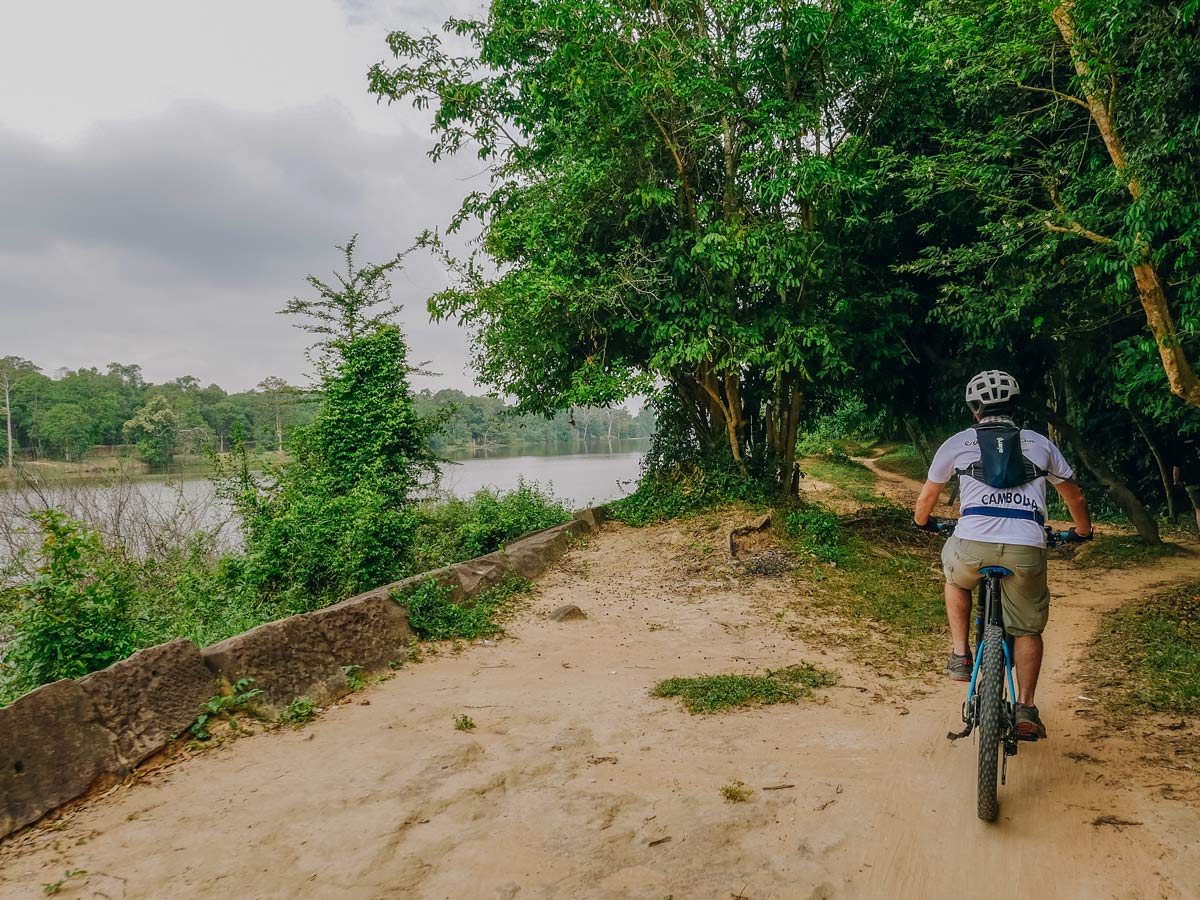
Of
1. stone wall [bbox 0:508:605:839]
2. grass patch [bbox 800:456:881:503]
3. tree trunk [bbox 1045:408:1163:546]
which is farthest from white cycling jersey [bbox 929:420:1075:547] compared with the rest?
grass patch [bbox 800:456:881:503]

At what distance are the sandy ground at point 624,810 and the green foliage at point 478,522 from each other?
137 inches

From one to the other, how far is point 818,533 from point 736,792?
6.06 metres

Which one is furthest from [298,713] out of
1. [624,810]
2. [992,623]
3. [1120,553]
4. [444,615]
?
[1120,553]

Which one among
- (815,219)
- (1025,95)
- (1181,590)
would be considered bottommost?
(1181,590)

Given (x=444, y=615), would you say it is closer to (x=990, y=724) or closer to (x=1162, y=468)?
(x=990, y=724)

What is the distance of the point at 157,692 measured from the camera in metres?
3.72

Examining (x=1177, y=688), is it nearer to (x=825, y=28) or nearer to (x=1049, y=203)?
(x=1049, y=203)

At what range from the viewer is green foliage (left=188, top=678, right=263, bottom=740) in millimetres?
3805

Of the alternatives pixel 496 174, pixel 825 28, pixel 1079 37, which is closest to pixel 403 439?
pixel 496 174

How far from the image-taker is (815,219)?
28.6ft

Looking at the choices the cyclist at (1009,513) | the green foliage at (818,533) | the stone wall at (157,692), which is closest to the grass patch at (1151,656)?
the cyclist at (1009,513)

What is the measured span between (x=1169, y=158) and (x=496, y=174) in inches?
310

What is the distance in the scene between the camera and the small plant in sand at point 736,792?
3.00 m

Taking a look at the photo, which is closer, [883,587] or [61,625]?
[61,625]
